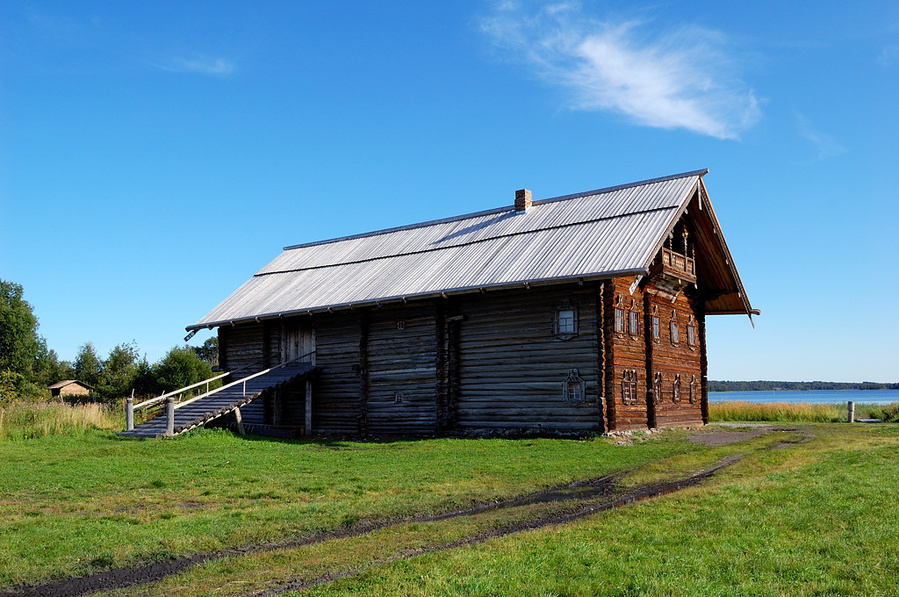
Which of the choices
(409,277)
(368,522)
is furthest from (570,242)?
(368,522)

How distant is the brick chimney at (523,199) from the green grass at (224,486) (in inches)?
500

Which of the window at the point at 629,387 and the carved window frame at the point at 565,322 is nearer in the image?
the carved window frame at the point at 565,322

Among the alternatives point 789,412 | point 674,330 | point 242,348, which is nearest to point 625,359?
point 674,330

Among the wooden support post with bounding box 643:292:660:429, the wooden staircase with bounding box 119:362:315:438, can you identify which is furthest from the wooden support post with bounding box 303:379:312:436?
the wooden support post with bounding box 643:292:660:429

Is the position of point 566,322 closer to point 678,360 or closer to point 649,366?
point 649,366

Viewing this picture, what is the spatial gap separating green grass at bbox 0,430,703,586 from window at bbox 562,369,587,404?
2330 millimetres

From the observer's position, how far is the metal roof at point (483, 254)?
83.7ft

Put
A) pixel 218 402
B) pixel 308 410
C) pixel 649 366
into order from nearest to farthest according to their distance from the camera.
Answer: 1. pixel 218 402
2. pixel 649 366
3. pixel 308 410

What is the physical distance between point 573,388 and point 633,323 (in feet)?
13.3

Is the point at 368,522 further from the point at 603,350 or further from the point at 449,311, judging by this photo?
the point at 449,311

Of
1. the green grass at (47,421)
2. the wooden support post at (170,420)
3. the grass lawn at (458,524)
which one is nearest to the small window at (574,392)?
the grass lawn at (458,524)

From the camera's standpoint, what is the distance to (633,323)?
90.0 feet

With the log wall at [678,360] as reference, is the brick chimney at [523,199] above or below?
above

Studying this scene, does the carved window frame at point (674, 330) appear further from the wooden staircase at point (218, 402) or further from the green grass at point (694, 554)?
the green grass at point (694, 554)
